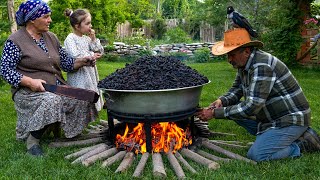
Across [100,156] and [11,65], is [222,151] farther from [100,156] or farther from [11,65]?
[11,65]

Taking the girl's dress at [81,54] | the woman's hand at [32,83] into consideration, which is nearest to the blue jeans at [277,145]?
the woman's hand at [32,83]

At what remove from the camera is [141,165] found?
349 centimetres

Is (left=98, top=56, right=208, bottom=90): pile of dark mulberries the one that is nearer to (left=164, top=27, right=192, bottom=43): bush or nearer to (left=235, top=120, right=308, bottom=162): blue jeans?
(left=235, top=120, right=308, bottom=162): blue jeans

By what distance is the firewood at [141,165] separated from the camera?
3.32m

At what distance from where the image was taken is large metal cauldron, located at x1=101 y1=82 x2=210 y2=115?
3.50 meters

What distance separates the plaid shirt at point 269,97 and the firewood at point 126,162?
0.88 metres

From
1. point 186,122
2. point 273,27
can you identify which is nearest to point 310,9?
point 273,27

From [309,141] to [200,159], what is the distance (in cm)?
107

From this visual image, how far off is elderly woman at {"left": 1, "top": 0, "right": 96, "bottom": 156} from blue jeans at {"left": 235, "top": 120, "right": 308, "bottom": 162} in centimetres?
173

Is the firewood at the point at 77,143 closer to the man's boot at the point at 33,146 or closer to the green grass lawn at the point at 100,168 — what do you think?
the green grass lawn at the point at 100,168

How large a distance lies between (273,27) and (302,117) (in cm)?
782

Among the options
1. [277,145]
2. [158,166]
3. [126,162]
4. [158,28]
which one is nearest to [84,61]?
[126,162]

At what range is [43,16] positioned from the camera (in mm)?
3967

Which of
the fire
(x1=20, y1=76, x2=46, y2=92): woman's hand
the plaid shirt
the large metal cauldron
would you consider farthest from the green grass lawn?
(x1=20, y1=76, x2=46, y2=92): woman's hand
